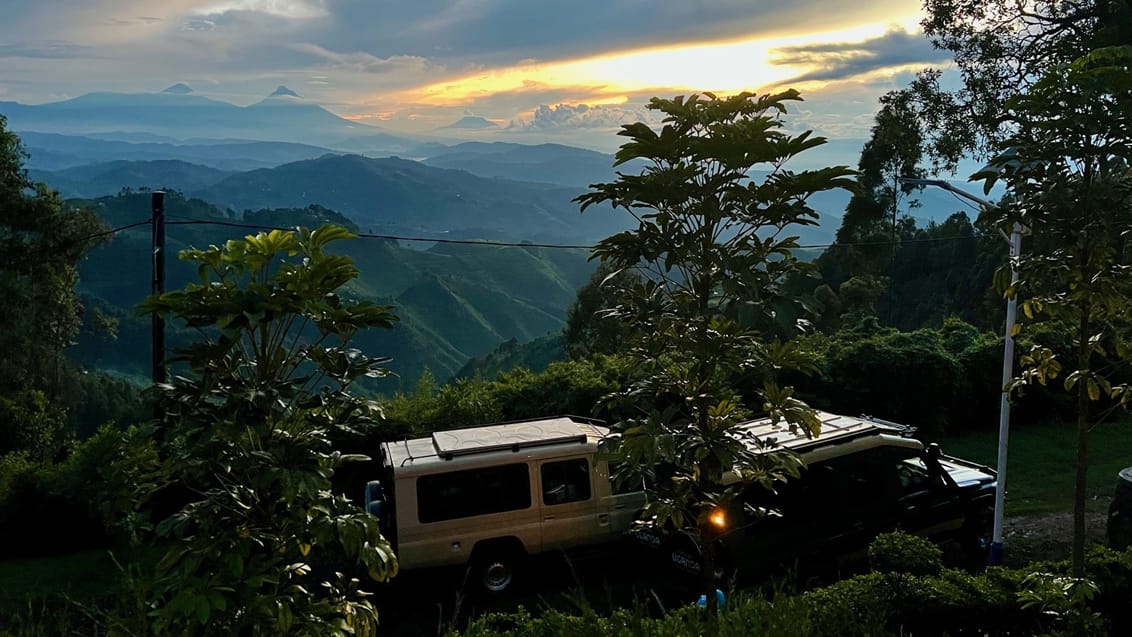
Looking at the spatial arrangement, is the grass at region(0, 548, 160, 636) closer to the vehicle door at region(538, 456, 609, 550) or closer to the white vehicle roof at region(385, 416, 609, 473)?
the white vehicle roof at region(385, 416, 609, 473)

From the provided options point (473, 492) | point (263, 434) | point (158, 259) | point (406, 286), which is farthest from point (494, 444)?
point (406, 286)

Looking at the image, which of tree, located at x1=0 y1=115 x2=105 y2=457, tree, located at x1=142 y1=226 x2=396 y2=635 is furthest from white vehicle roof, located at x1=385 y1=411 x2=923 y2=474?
tree, located at x1=0 y1=115 x2=105 y2=457

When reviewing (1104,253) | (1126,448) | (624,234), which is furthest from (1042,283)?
(1126,448)

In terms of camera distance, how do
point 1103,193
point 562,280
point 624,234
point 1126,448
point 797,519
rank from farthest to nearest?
1. point 562,280
2. point 1126,448
3. point 797,519
4. point 1103,193
5. point 624,234

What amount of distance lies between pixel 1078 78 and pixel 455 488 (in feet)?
23.2

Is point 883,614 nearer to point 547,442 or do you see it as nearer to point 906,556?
point 906,556

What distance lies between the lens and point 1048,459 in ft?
48.6

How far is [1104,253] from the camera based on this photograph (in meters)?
5.49

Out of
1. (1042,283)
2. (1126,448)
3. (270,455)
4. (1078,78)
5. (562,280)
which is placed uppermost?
(1078,78)

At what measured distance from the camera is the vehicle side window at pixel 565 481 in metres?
9.61

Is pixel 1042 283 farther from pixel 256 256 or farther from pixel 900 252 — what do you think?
pixel 900 252

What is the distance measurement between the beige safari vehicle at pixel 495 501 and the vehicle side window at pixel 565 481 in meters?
0.01

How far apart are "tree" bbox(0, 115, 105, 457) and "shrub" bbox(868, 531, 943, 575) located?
2425 cm

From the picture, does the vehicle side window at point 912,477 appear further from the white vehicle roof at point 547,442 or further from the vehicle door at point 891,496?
the white vehicle roof at point 547,442
